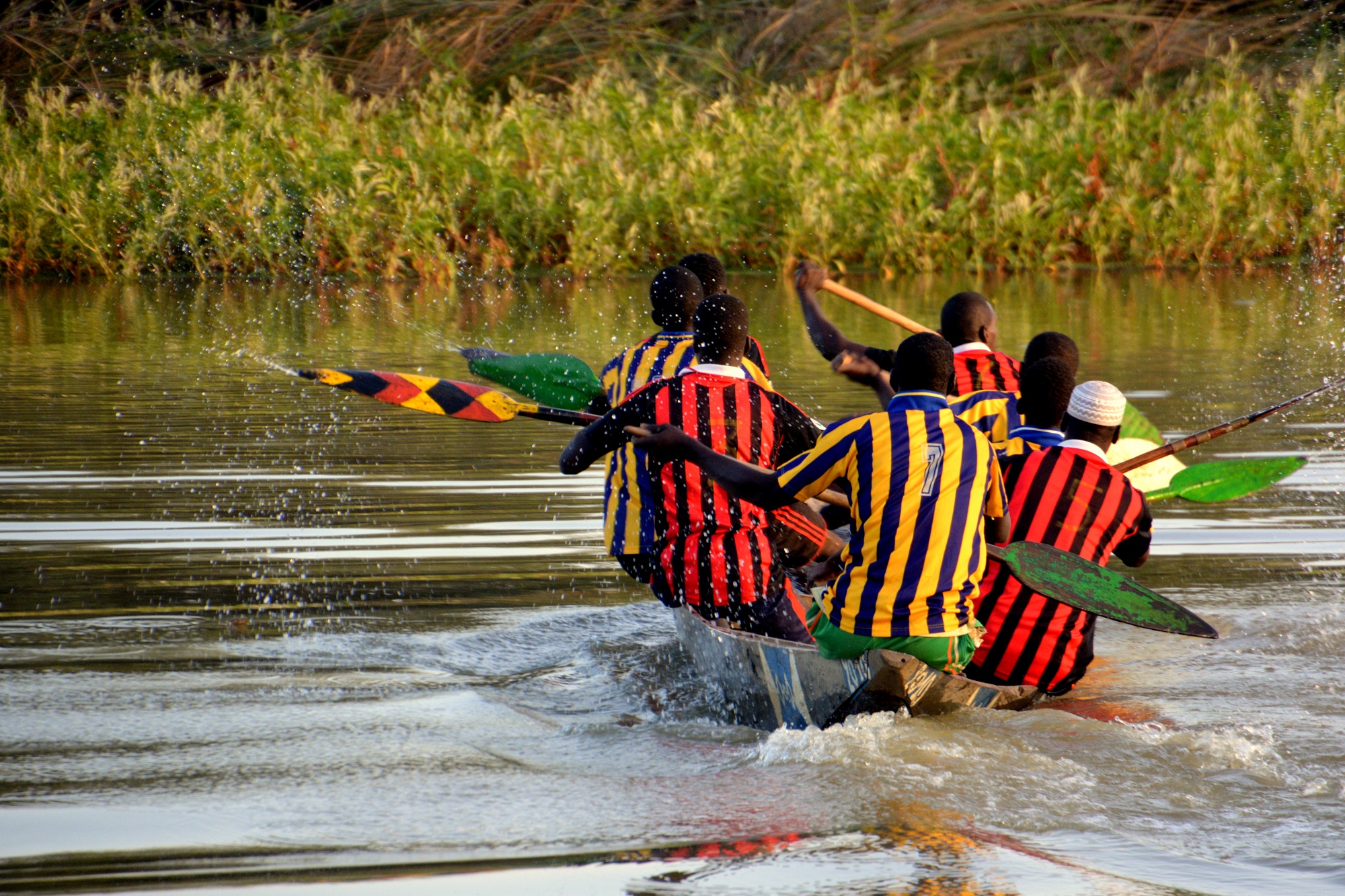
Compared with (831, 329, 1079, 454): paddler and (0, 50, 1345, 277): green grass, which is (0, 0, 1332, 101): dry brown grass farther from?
(831, 329, 1079, 454): paddler

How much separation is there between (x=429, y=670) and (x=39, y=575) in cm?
182

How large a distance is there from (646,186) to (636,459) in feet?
38.3

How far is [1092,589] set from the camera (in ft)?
14.4

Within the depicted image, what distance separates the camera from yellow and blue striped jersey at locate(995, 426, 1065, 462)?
4.66m

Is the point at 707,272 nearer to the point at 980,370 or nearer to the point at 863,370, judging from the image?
the point at 863,370

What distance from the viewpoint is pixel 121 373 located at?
427 inches

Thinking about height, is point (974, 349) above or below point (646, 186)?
below

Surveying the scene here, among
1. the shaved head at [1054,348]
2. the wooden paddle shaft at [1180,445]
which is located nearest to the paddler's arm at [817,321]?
the shaved head at [1054,348]

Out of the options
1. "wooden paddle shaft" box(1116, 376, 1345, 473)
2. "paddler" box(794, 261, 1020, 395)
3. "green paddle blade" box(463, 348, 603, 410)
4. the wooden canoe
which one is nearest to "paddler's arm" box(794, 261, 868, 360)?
"paddler" box(794, 261, 1020, 395)

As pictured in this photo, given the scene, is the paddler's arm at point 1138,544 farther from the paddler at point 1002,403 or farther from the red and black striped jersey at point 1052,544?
the paddler at point 1002,403

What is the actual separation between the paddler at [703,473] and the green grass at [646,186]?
37.5 ft

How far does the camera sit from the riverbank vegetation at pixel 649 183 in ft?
52.6

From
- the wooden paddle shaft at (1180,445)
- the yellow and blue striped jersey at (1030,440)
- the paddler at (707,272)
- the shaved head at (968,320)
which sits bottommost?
the wooden paddle shaft at (1180,445)

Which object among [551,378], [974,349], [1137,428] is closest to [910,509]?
[974,349]
